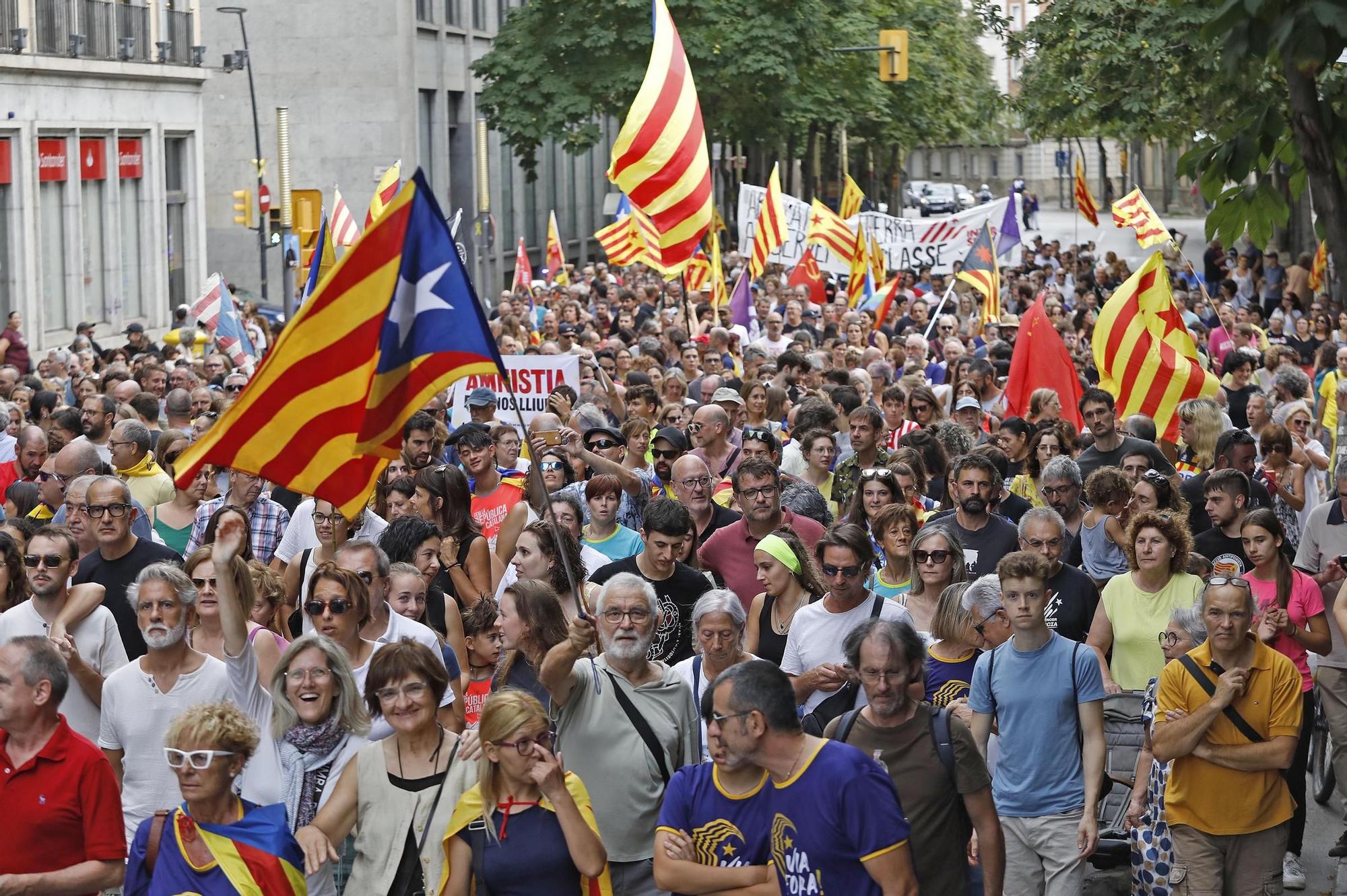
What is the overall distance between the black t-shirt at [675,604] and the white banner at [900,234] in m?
16.4

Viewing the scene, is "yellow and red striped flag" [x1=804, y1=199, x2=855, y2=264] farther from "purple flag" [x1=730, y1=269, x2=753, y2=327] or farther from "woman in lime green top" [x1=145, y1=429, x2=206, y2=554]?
"woman in lime green top" [x1=145, y1=429, x2=206, y2=554]

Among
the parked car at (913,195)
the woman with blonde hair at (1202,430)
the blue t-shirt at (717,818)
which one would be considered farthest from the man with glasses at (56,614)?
the parked car at (913,195)

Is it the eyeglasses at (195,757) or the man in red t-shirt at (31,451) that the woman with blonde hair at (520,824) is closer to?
the eyeglasses at (195,757)

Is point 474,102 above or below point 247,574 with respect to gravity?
above

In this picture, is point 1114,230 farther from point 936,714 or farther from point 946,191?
point 936,714

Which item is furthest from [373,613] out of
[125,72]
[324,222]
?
[125,72]

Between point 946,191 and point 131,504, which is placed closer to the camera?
point 131,504

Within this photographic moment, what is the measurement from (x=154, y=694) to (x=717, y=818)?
2.26 m

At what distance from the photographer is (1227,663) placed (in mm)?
6762

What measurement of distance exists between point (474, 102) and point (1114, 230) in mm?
34451

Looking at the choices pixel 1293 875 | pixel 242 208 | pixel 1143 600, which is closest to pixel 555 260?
pixel 242 208

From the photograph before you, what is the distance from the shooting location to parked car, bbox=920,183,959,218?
261ft

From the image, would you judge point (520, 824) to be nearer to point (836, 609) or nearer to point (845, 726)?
point (845, 726)

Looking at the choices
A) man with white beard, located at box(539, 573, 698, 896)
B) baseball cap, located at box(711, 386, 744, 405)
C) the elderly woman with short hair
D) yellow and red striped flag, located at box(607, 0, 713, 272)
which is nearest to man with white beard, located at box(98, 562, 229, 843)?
man with white beard, located at box(539, 573, 698, 896)
